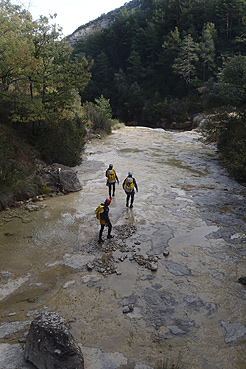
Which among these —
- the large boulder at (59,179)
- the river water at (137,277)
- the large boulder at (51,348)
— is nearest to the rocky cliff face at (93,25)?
the large boulder at (59,179)

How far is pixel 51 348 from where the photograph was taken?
4227 millimetres

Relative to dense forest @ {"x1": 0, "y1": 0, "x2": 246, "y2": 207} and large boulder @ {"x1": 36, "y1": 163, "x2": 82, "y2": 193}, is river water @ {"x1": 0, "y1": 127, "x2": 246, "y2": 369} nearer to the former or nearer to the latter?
large boulder @ {"x1": 36, "y1": 163, "x2": 82, "y2": 193}

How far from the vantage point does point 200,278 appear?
691cm

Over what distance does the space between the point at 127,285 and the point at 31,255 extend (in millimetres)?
3009

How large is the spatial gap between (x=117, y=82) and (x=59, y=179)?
49437 millimetres

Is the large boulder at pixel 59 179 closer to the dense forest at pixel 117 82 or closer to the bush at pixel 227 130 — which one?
the dense forest at pixel 117 82

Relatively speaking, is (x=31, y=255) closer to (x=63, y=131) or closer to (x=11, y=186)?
(x=11, y=186)

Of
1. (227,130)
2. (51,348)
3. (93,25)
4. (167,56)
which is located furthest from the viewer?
(93,25)

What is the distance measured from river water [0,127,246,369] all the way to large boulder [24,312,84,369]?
0.35 m

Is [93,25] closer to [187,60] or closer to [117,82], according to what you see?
[117,82]

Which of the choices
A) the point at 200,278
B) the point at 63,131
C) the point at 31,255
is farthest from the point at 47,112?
the point at 200,278

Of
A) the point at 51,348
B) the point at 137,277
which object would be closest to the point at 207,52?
the point at 137,277

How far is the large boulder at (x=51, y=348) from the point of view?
4.18 metres

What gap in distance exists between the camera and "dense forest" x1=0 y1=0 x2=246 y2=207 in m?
14.7
